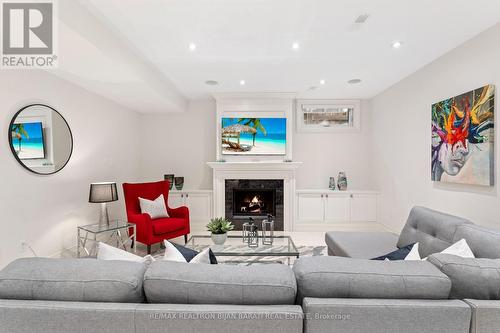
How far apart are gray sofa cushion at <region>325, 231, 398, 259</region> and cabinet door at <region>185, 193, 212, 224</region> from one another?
282cm

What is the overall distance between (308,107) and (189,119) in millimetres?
2507

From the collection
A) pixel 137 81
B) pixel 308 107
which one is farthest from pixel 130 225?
pixel 308 107

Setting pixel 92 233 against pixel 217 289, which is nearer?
pixel 217 289

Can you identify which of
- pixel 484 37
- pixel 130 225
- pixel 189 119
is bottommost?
pixel 130 225

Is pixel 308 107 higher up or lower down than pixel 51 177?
higher up

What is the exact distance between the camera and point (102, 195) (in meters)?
3.61

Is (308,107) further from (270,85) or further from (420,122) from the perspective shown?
(420,122)

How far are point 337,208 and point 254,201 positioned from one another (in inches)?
64.0

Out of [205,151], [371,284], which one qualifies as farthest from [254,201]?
[371,284]

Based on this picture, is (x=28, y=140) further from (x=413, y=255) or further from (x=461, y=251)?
(x=461, y=251)

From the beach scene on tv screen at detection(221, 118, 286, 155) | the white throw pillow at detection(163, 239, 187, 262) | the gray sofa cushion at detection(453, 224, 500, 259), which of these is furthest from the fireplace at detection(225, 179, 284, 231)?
the white throw pillow at detection(163, 239, 187, 262)

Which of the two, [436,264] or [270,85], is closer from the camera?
[436,264]

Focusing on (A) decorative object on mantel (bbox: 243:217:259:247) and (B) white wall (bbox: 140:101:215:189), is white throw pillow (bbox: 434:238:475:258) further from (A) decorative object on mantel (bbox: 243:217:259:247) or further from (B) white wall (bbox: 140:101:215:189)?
(B) white wall (bbox: 140:101:215:189)

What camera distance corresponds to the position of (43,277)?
3.74 feet
